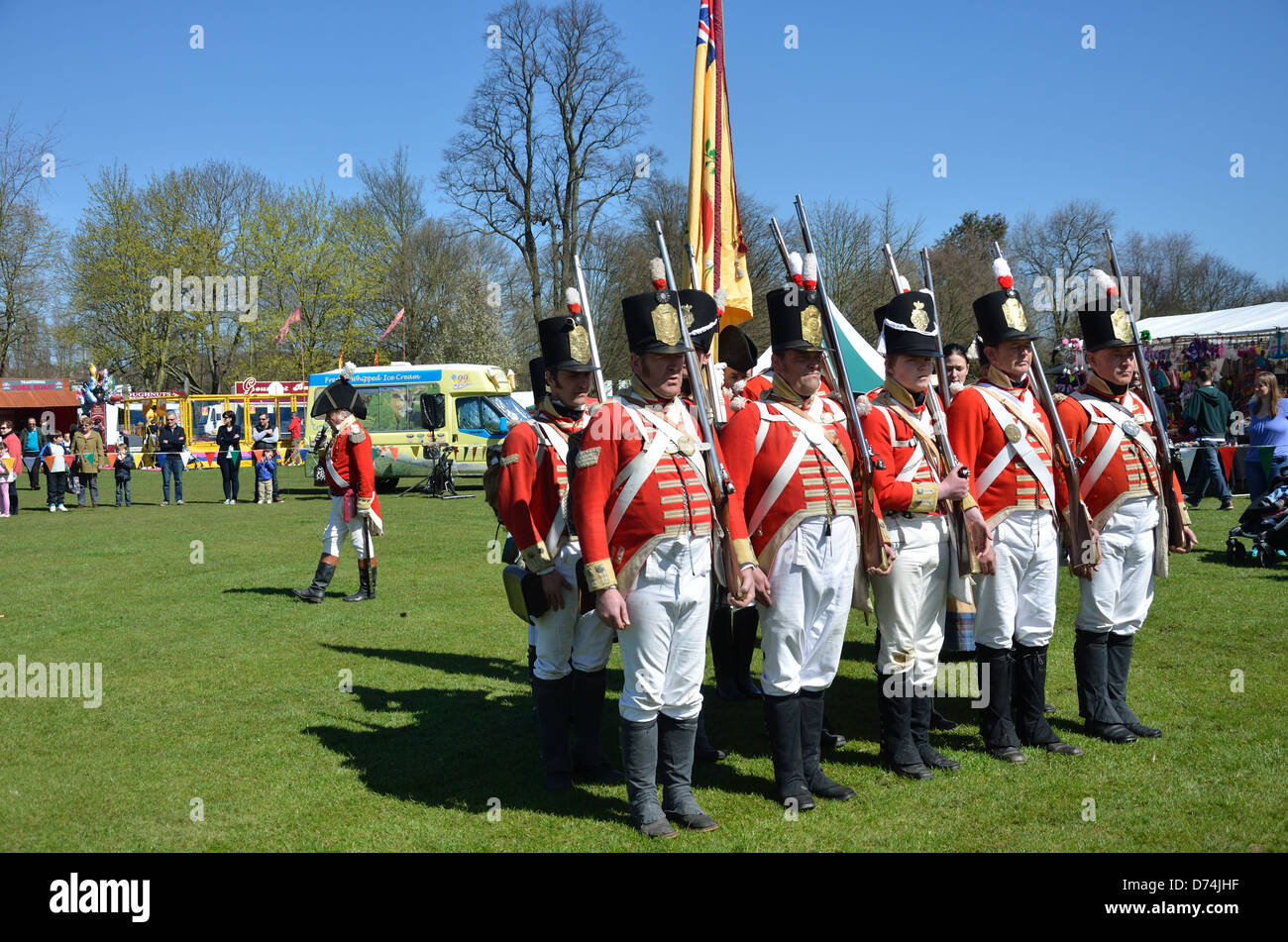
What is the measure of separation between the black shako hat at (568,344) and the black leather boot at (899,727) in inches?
86.7

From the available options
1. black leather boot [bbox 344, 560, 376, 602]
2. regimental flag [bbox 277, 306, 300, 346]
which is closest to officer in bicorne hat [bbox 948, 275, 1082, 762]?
black leather boot [bbox 344, 560, 376, 602]

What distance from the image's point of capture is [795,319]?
507 centimetres

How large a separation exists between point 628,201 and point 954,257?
14085 mm

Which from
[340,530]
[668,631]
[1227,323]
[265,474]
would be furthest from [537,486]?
[1227,323]

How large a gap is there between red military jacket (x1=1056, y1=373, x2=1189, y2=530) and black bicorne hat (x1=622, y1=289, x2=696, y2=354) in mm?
2569

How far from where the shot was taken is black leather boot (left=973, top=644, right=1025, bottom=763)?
579 cm

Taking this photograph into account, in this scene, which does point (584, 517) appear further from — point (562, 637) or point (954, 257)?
point (954, 257)

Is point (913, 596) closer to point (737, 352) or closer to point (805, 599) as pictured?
point (805, 599)

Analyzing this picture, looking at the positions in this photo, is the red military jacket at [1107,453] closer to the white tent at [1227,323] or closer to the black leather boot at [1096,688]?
the black leather boot at [1096,688]

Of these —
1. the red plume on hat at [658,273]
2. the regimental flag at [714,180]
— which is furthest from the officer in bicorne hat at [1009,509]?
the regimental flag at [714,180]

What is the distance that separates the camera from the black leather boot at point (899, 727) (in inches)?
216

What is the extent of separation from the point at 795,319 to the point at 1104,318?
2.14 meters
